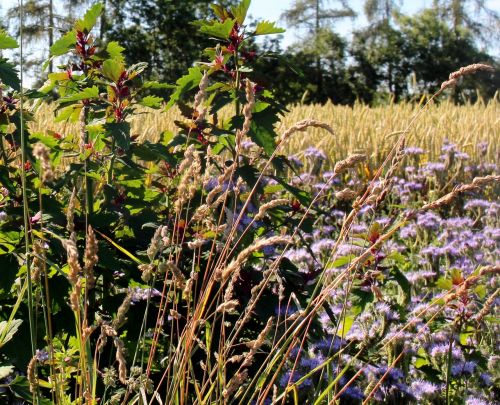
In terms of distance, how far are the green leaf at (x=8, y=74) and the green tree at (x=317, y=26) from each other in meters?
23.8

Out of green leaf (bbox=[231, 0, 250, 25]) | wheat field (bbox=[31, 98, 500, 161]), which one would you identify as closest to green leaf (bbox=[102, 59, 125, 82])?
green leaf (bbox=[231, 0, 250, 25])

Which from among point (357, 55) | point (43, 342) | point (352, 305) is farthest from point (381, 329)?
point (357, 55)

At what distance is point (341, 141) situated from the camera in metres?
6.38

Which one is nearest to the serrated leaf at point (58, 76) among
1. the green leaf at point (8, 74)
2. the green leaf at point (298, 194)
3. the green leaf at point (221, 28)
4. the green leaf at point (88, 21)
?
the green leaf at point (88, 21)

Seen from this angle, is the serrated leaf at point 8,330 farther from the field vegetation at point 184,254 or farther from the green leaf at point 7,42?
the green leaf at point 7,42

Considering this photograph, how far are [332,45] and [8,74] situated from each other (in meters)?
25.2

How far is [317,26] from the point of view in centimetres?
2891

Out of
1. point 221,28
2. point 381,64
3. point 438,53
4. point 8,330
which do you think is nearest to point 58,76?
point 221,28

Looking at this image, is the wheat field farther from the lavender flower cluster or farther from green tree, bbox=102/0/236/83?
green tree, bbox=102/0/236/83

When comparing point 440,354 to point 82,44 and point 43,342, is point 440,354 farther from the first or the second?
point 82,44

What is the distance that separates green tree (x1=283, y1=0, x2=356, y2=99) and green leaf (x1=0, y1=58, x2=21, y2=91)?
2384 cm

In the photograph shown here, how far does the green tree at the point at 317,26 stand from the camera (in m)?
26.0

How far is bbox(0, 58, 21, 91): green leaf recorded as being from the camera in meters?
1.99

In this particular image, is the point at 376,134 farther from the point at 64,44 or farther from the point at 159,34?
the point at 159,34
